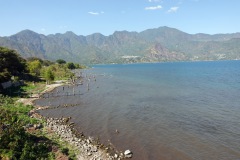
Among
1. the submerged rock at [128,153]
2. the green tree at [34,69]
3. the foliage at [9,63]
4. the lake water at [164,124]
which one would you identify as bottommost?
the lake water at [164,124]

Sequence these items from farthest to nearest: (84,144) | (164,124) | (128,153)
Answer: (164,124) < (84,144) < (128,153)

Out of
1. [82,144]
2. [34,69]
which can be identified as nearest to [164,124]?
[82,144]

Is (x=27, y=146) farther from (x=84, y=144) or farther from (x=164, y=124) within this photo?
(x=164, y=124)

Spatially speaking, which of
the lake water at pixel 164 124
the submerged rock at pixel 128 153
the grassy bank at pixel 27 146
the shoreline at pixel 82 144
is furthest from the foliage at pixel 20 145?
the lake water at pixel 164 124

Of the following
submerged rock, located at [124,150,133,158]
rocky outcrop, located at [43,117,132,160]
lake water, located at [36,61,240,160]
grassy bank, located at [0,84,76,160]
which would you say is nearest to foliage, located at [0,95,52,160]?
grassy bank, located at [0,84,76,160]

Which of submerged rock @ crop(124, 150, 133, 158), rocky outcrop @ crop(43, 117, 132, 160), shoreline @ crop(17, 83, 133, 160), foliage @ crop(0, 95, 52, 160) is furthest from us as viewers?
submerged rock @ crop(124, 150, 133, 158)

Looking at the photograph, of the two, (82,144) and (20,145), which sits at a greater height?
(20,145)

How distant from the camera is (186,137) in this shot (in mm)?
46062

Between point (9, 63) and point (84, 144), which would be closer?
point (84, 144)

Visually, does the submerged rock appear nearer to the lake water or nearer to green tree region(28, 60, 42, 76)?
the lake water

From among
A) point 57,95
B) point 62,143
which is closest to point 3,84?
point 57,95

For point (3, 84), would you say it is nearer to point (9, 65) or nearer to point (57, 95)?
point (57, 95)

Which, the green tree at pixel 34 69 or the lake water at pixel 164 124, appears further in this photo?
the green tree at pixel 34 69

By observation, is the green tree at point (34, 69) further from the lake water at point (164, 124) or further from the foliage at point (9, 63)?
the lake water at point (164, 124)
